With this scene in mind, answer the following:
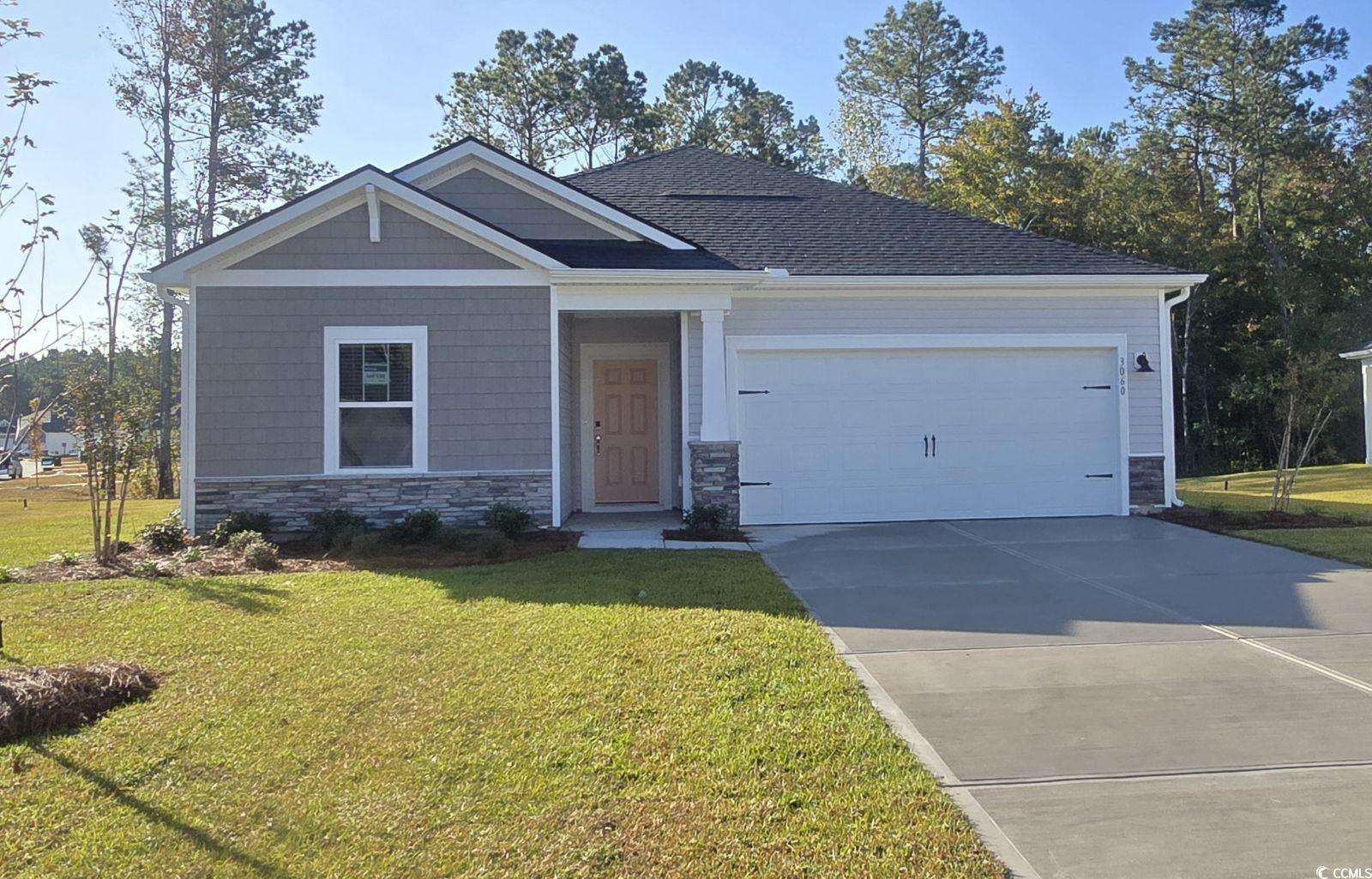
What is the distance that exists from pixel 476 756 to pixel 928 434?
8.57m

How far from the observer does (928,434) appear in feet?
36.7

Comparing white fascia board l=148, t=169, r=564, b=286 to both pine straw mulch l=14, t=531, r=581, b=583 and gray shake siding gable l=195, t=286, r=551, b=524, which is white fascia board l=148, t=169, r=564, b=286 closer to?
gray shake siding gable l=195, t=286, r=551, b=524

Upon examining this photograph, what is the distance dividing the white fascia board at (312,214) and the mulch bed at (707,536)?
3.60 m

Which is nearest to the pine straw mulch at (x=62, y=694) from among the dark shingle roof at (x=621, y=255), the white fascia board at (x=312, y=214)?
the white fascia board at (x=312, y=214)

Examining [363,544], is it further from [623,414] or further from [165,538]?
[623,414]

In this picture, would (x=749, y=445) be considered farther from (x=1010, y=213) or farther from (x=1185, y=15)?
(x=1185, y=15)

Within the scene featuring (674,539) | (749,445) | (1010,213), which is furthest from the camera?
(1010,213)

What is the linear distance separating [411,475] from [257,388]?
1880mm

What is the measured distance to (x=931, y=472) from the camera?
11.2 m

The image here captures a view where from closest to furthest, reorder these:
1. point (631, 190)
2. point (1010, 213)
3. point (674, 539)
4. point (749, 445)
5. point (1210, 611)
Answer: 1. point (1210, 611)
2. point (674, 539)
3. point (749, 445)
4. point (631, 190)
5. point (1010, 213)

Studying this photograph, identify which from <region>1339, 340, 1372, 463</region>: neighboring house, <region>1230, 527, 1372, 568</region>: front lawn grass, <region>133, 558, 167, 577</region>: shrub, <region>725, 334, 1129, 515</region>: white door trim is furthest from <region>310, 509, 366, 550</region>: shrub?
<region>1339, 340, 1372, 463</region>: neighboring house

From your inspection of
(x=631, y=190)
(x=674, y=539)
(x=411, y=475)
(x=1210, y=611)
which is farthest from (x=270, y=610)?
(x=631, y=190)

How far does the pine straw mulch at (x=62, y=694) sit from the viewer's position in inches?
160

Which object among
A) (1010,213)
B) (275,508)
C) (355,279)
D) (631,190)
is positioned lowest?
(275,508)
